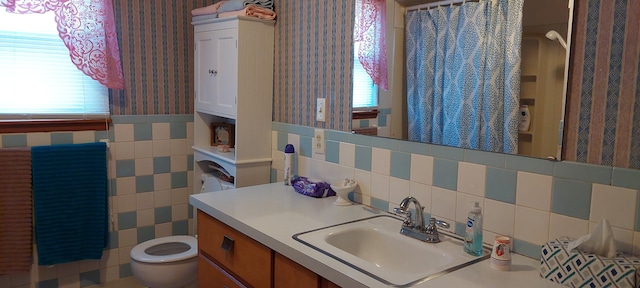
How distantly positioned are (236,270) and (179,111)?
1.44 metres

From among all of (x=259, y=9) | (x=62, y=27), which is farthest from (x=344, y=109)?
(x=62, y=27)

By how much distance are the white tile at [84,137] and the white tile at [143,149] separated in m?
0.24

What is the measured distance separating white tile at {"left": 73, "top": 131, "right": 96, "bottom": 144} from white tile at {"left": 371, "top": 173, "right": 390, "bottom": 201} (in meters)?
1.63

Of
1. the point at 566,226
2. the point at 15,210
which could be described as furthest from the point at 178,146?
the point at 566,226

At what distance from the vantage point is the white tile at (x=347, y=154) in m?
2.07

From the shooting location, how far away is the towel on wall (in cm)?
238

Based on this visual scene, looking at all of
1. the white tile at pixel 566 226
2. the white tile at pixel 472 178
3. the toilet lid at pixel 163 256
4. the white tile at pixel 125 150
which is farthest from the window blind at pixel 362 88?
the white tile at pixel 125 150

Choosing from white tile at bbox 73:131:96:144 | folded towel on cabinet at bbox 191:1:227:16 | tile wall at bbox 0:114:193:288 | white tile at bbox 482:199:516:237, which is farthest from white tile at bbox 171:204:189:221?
white tile at bbox 482:199:516:237

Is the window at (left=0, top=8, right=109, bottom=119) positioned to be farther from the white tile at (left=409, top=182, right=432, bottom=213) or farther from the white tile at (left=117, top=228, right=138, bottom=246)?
the white tile at (left=409, top=182, right=432, bottom=213)

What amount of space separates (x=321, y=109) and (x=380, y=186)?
511 millimetres

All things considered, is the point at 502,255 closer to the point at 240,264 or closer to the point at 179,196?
the point at 240,264

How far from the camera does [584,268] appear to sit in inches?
46.6

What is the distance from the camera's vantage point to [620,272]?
1.13 metres

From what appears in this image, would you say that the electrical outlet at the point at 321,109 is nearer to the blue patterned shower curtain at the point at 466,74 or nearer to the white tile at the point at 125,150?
the blue patterned shower curtain at the point at 466,74
